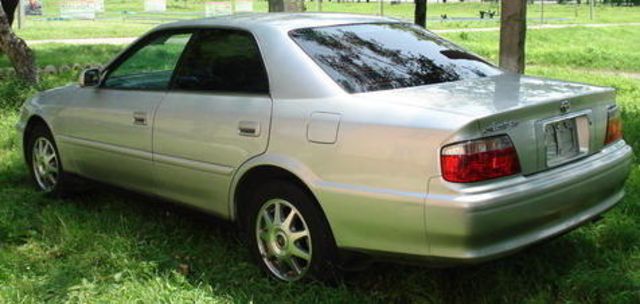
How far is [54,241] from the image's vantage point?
475 centimetres

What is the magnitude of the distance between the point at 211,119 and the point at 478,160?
1618 mm

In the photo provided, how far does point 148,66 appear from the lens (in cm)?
569

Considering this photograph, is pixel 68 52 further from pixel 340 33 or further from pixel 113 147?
pixel 340 33

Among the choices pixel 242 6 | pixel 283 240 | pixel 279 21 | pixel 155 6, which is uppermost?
pixel 155 6

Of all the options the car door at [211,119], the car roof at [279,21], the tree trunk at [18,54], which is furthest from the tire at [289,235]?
the tree trunk at [18,54]

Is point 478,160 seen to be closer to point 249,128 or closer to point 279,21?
point 249,128

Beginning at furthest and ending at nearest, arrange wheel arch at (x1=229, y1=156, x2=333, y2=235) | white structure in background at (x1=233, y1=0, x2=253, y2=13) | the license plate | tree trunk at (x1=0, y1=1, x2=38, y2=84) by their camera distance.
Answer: white structure in background at (x1=233, y1=0, x2=253, y2=13), tree trunk at (x1=0, y1=1, x2=38, y2=84), wheel arch at (x1=229, y1=156, x2=333, y2=235), the license plate

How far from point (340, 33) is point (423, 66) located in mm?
511


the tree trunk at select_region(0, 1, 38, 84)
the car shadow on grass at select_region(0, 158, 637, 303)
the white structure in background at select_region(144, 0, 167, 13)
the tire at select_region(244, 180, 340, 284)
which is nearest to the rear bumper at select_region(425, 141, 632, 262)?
the car shadow on grass at select_region(0, 158, 637, 303)

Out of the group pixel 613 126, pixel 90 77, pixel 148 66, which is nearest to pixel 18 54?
pixel 148 66

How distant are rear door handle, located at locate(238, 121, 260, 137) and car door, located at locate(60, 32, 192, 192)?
82 cm

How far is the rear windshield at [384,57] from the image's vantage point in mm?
3871

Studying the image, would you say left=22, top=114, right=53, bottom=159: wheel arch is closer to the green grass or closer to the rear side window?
the rear side window

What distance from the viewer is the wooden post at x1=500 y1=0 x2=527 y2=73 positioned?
6.88 m
